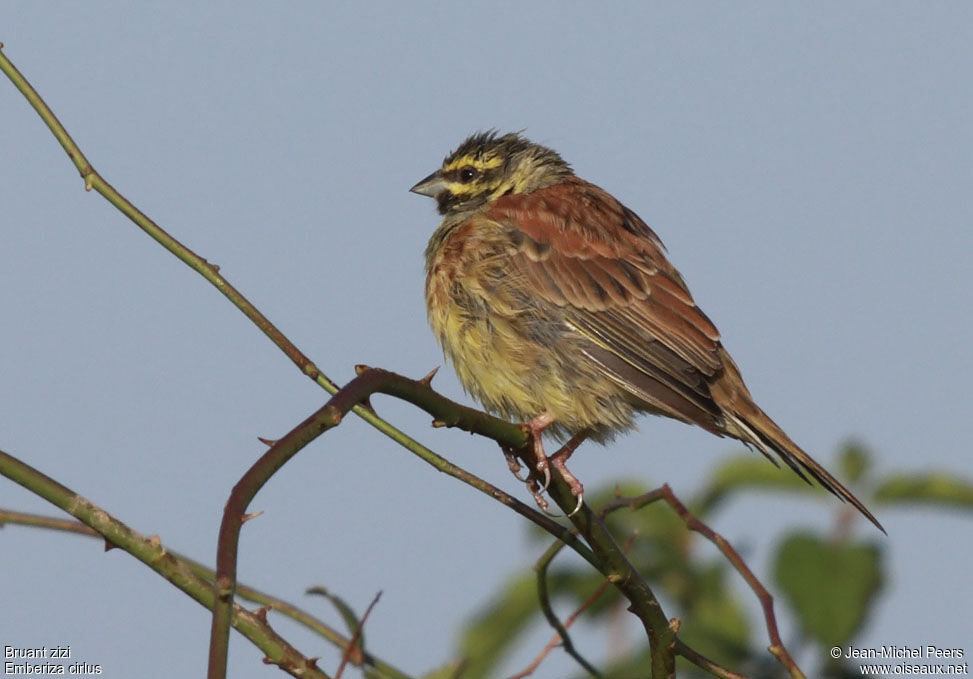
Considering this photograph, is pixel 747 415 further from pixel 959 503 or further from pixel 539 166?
pixel 539 166

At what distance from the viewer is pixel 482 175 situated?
6629 mm

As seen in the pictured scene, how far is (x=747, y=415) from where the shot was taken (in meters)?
5.46

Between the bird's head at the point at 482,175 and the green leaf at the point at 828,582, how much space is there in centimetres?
271

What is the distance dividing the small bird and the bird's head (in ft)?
1.08

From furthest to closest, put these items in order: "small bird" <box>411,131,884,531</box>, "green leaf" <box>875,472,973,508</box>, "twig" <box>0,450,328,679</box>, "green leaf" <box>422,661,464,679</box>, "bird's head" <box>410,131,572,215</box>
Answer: "bird's head" <box>410,131,572,215</box>, "small bird" <box>411,131,884,531</box>, "green leaf" <box>875,472,973,508</box>, "green leaf" <box>422,661,464,679</box>, "twig" <box>0,450,328,679</box>

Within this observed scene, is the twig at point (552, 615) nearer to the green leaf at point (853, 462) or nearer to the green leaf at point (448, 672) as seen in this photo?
the green leaf at point (448, 672)

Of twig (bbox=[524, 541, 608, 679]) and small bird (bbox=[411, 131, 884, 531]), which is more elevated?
small bird (bbox=[411, 131, 884, 531])

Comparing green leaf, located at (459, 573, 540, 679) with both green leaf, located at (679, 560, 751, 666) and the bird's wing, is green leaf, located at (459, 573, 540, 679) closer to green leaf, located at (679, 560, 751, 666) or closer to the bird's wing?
green leaf, located at (679, 560, 751, 666)

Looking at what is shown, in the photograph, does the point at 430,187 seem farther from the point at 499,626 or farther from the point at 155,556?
the point at 155,556

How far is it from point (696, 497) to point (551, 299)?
1066 mm

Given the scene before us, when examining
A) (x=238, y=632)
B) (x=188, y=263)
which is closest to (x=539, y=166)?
(x=188, y=263)

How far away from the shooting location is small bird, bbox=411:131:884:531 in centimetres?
525

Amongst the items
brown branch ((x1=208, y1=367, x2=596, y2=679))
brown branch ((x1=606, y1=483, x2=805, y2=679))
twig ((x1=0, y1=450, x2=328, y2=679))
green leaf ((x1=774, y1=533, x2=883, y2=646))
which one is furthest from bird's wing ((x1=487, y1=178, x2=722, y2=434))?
twig ((x1=0, y1=450, x2=328, y2=679))

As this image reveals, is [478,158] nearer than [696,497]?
No
